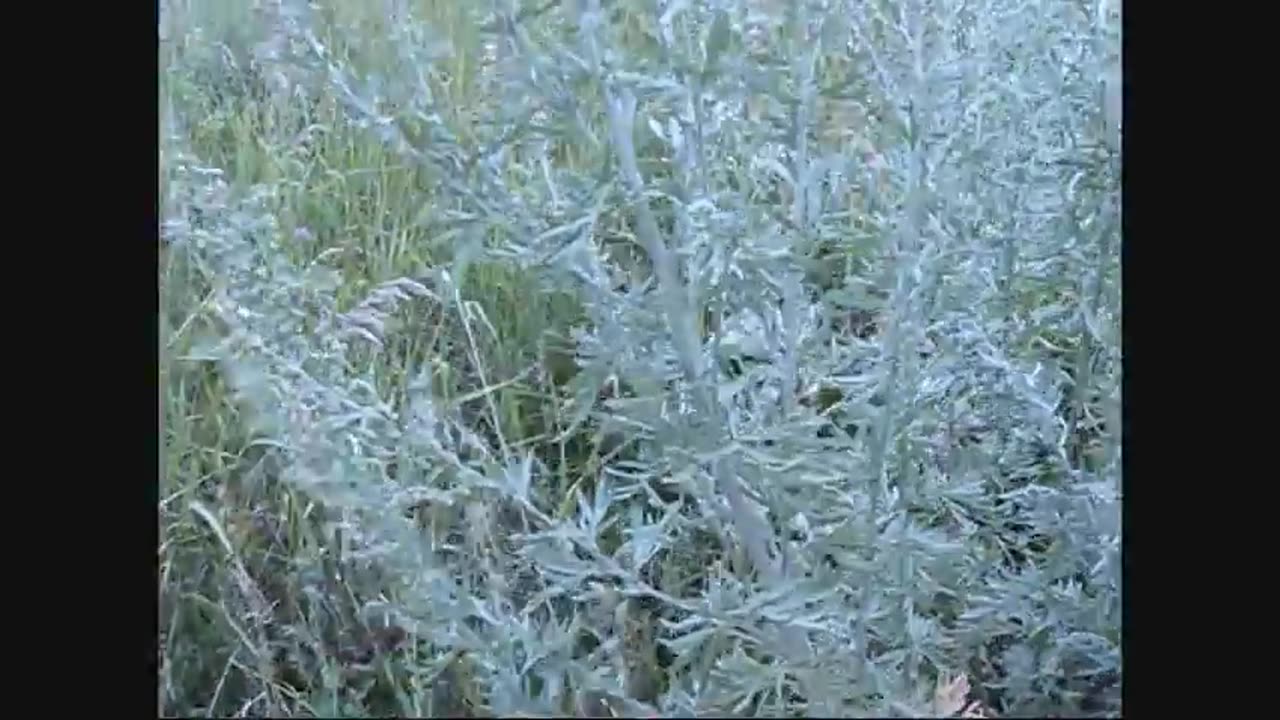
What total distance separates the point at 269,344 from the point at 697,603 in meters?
0.41

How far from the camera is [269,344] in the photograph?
146 centimetres

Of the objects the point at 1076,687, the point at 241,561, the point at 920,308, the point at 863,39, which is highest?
the point at 863,39

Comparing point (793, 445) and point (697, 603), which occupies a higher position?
point (793, 445)

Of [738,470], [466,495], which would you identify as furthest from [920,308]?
[466,495]

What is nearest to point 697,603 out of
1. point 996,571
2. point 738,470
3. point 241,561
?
point 738,470

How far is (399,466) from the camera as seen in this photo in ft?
4.80

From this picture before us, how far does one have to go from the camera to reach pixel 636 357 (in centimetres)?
144

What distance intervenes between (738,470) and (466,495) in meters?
0.22

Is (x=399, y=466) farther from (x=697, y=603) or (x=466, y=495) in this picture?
(x=697, y=603)

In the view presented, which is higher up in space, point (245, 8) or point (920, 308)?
point (245, 8)

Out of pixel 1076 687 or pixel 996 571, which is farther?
pixel 996 571

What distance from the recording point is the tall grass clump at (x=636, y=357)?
1422 mm

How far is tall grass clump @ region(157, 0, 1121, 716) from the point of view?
4.66 feet

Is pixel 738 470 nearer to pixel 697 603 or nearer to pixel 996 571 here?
pixel 697 603
